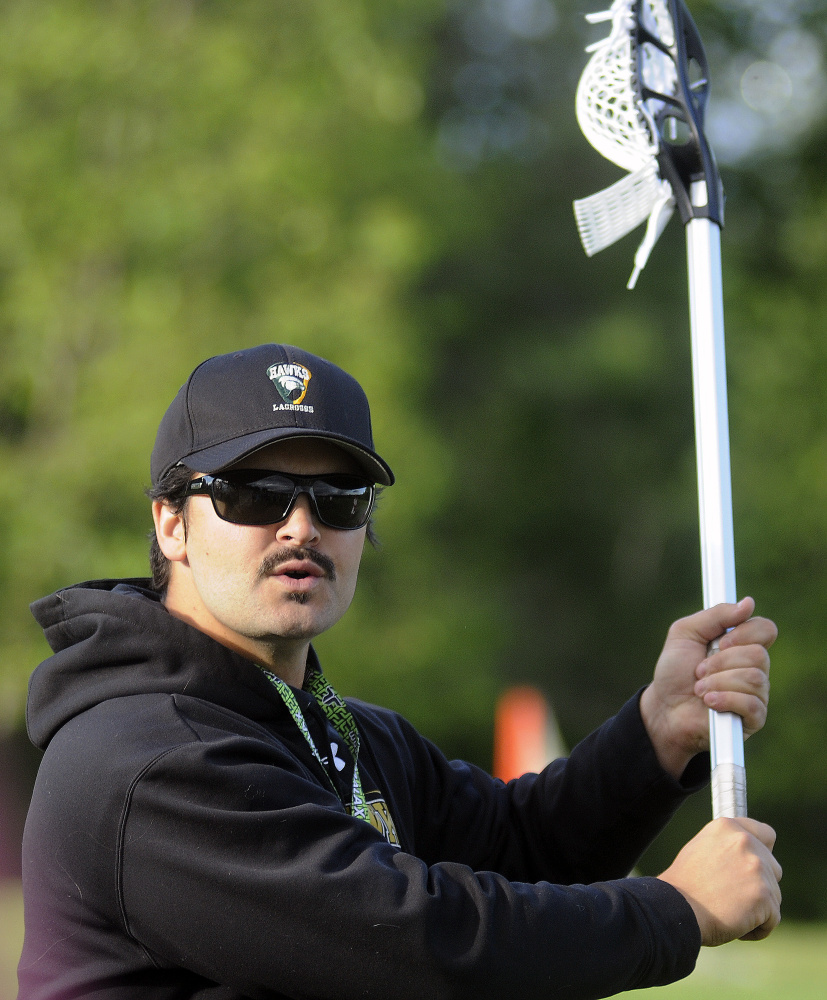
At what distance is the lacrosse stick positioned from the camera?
8.72 feet

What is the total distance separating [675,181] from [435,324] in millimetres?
13129

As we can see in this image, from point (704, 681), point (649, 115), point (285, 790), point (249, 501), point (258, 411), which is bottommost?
point (285, 790)

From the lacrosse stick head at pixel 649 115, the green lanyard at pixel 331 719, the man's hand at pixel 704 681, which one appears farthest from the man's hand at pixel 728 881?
the lacrosse stick head at pixel 649 115

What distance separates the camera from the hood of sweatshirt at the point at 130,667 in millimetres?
2246

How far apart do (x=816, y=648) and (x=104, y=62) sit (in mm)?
10868

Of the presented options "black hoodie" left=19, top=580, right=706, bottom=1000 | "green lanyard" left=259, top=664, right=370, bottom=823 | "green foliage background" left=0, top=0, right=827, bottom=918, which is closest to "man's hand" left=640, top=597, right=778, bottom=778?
"black hoodie" left=19, top=580, right=706, bottom=1000

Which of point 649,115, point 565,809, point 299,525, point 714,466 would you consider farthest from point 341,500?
point 649,115

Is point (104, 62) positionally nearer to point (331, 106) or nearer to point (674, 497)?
point (331, 106)

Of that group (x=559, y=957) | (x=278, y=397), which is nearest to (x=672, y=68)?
(x=278, y=397)

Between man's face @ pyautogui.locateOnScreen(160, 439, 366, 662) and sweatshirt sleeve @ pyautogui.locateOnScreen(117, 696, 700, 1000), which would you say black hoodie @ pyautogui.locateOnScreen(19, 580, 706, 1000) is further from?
man's face @ pyautogui.locateOnScreen(160, 439, 366, 662)

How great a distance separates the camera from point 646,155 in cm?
293

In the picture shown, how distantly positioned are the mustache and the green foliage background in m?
→ 7.81

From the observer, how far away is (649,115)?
2.94 meters

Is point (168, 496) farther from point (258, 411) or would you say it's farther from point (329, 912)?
point (329, 912)
